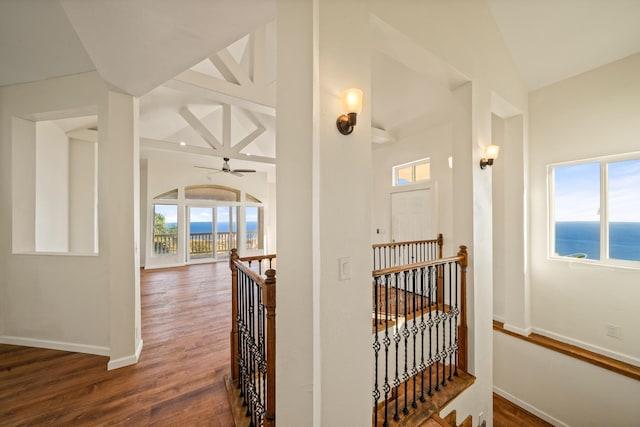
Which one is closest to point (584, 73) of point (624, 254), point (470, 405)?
point (624, 254)

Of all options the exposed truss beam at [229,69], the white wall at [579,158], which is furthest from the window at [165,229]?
the white wall at [579,158]

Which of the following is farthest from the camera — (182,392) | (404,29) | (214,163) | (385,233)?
(214,163)

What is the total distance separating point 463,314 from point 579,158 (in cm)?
270

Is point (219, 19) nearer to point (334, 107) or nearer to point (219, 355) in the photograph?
point (334, 107)

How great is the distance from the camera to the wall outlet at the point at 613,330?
2.78 metres

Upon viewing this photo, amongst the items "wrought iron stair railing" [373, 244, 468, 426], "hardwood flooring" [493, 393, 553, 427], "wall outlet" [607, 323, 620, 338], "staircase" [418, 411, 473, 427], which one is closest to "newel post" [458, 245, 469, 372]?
"wrought iron stair railing" [373, 244, 468, 426]

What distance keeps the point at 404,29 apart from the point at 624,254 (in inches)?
147

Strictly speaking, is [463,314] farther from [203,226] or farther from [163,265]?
[203,226]

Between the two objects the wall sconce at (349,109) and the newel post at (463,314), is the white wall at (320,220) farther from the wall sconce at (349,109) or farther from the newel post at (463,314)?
the newel post at (463,314)

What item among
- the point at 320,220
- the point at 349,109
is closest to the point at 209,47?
the point at 349,109

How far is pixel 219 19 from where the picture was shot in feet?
4.79

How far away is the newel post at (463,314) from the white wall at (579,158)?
1.92m

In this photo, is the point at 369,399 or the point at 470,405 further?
the point at 470,405

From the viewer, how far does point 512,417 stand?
10.1 feet
